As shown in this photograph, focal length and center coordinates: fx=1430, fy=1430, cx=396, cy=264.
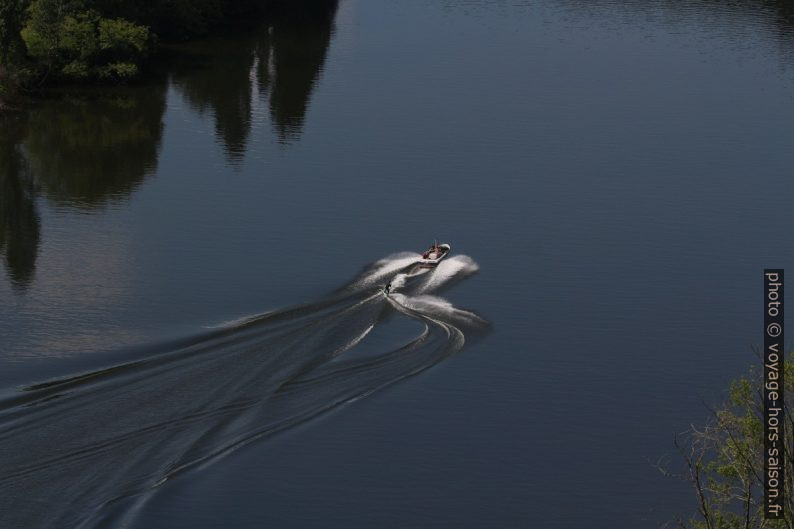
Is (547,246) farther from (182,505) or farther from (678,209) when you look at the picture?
(182,505)

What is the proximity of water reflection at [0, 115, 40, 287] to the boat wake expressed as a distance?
11770 mm

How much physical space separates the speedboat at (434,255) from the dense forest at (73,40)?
3520 cm

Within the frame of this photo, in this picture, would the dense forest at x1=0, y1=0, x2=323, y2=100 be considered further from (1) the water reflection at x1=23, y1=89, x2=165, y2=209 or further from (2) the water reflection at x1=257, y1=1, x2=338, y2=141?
(2) the water reflection at x1=257, y1=1, x2=338, y2=141

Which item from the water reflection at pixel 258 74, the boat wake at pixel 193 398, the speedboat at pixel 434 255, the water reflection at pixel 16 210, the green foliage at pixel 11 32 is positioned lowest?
the boat wake at pixel 193 398

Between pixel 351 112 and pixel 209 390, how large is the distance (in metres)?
41.6

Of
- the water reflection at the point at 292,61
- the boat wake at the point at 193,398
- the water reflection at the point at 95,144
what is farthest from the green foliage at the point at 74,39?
the boat wake at the point at 193,398

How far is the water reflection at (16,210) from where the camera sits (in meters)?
62.3

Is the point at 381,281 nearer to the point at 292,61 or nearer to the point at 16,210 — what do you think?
the point at 16,210

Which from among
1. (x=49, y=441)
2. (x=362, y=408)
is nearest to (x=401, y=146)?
(x=362, y=408)

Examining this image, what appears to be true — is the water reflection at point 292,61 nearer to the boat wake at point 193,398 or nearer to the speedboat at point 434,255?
the speedboat at point 434,255

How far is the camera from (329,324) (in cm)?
5597

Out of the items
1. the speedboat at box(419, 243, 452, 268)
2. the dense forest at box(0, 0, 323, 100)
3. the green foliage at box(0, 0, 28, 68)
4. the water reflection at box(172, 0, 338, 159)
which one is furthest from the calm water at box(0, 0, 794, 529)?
the green foliage at box(0, 0, 28, 68)

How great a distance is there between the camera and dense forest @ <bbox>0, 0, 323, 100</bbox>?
88062mm

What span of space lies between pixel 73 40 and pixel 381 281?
38.2 m
